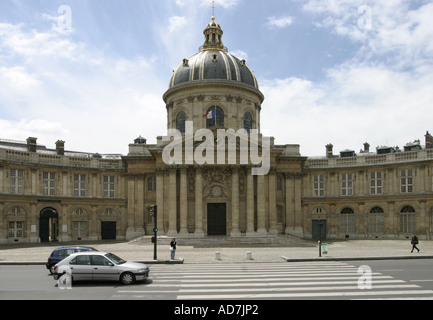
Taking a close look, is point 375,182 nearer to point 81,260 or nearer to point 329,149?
point 329,149

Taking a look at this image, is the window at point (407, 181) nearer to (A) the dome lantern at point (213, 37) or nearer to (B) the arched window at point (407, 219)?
(B) the arched window at point (407, 219)

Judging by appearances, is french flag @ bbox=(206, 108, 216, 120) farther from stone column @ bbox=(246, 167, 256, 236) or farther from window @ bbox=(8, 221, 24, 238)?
window @ bbox=(8, 221, 24, 238)

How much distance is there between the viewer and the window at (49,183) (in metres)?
53.0

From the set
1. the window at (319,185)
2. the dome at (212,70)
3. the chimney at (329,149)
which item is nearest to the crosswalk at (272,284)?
the window at (319,185)

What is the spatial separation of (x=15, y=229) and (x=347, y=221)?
128 feet

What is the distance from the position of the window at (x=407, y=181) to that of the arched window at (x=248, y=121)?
1922cm

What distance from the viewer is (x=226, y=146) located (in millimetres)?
50969

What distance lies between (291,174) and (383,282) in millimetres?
36245

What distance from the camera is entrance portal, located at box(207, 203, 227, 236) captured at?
52.3 meters

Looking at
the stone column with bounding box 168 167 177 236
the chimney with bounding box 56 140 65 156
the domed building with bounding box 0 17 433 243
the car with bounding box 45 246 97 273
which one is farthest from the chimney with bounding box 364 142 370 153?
the car with bounding box 45 246 97 273

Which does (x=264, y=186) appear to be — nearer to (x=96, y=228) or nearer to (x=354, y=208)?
(x=354, y=208)

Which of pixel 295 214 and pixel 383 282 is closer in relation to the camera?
pixel 383 282

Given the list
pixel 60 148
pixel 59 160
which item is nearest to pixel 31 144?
pixel 60 148
